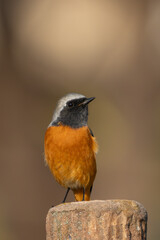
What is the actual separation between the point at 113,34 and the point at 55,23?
5.82 ft

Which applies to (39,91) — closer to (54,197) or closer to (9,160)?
(9,160)

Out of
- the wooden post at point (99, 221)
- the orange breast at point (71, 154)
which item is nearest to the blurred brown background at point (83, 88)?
the orange breast at point (71, 154)

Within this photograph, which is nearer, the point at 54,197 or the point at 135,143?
the point at 54,197

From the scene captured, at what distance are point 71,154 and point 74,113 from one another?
54 cm

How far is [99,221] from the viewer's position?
2.54m

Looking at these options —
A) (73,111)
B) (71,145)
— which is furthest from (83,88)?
(71,145)

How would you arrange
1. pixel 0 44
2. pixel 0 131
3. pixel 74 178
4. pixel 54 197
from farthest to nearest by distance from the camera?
1. pixel 0 44
2. pixel 0 131
3. pixel 54 197
4. pixel 74 178

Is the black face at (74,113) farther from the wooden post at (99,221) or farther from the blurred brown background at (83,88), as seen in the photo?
the blurred brown background at (83,88)

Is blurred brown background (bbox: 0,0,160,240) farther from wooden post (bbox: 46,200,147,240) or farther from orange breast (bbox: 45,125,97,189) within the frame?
wooden post (bbox: 46,200,147,240)

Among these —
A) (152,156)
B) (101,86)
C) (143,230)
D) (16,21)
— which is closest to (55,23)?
(16,21)

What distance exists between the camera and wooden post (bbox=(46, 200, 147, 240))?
2.53 m

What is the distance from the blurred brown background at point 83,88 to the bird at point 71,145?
5665mm

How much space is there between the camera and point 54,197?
11031 millimetres

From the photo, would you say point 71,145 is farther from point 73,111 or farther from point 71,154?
point 73,111
